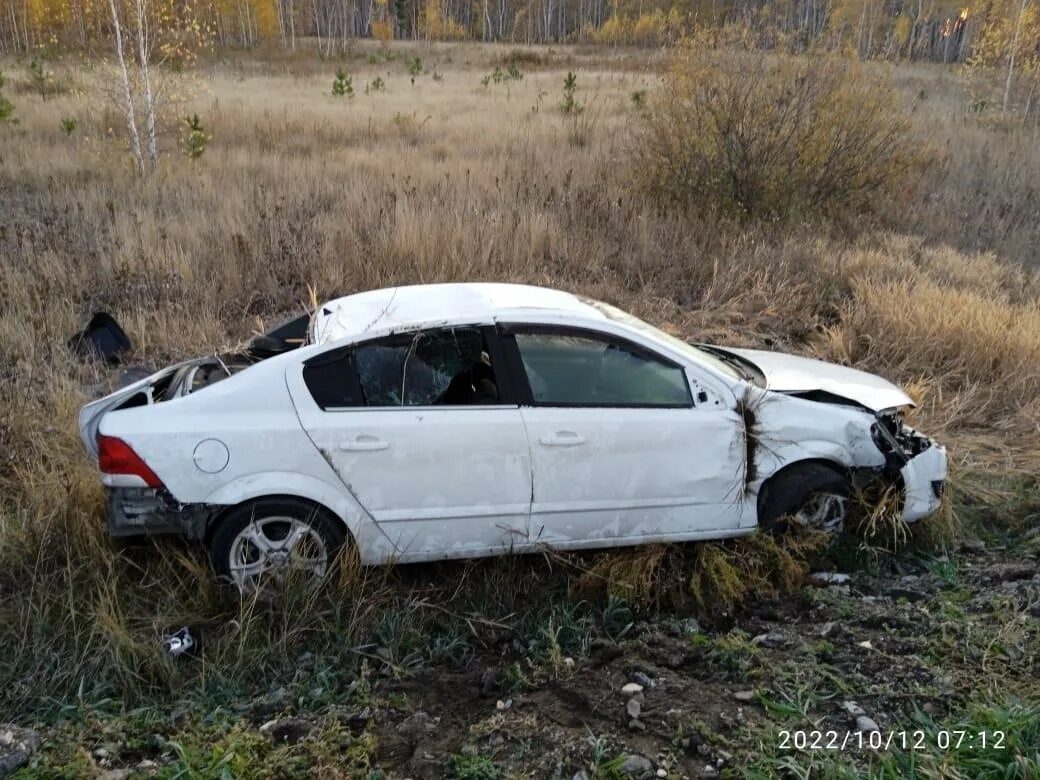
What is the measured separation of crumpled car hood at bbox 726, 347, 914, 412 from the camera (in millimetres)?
4363

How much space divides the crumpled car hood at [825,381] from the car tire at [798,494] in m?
0.43

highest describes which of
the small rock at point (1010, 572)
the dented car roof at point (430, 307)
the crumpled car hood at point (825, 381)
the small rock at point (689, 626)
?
the dented car roof at point (430, 307)

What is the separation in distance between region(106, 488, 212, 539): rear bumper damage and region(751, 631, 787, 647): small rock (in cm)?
257

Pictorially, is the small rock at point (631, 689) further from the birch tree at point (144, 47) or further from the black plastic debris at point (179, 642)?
the birch tree at point (144, 47)

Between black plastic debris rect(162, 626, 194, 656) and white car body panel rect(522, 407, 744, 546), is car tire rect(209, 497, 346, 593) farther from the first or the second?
white car body panel rect(522, 407, 744, 546)

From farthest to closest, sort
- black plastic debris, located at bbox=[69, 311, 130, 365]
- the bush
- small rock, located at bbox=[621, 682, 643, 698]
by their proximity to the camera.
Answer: the bush
black plastic debris, located at bbox=[69, 311, 130, 365]
small rock, located at bbox=[621, 682, 643, 698]

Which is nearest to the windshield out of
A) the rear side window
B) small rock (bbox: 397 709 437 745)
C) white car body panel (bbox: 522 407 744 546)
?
white car body panel (bbox: 522 407 744 546)

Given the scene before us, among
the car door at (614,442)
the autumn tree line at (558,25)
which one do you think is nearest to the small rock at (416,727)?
the car door at (614,442)

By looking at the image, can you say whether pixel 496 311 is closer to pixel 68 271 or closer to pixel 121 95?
pixel 68 271

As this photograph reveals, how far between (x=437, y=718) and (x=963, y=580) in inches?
112

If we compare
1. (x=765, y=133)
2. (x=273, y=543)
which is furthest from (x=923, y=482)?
(x=765, y=133)

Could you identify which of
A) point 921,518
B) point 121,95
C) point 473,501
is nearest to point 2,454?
point 473,501

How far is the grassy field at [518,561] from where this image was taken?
2.97 meters

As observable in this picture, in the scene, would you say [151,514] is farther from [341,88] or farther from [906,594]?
[341,88]
